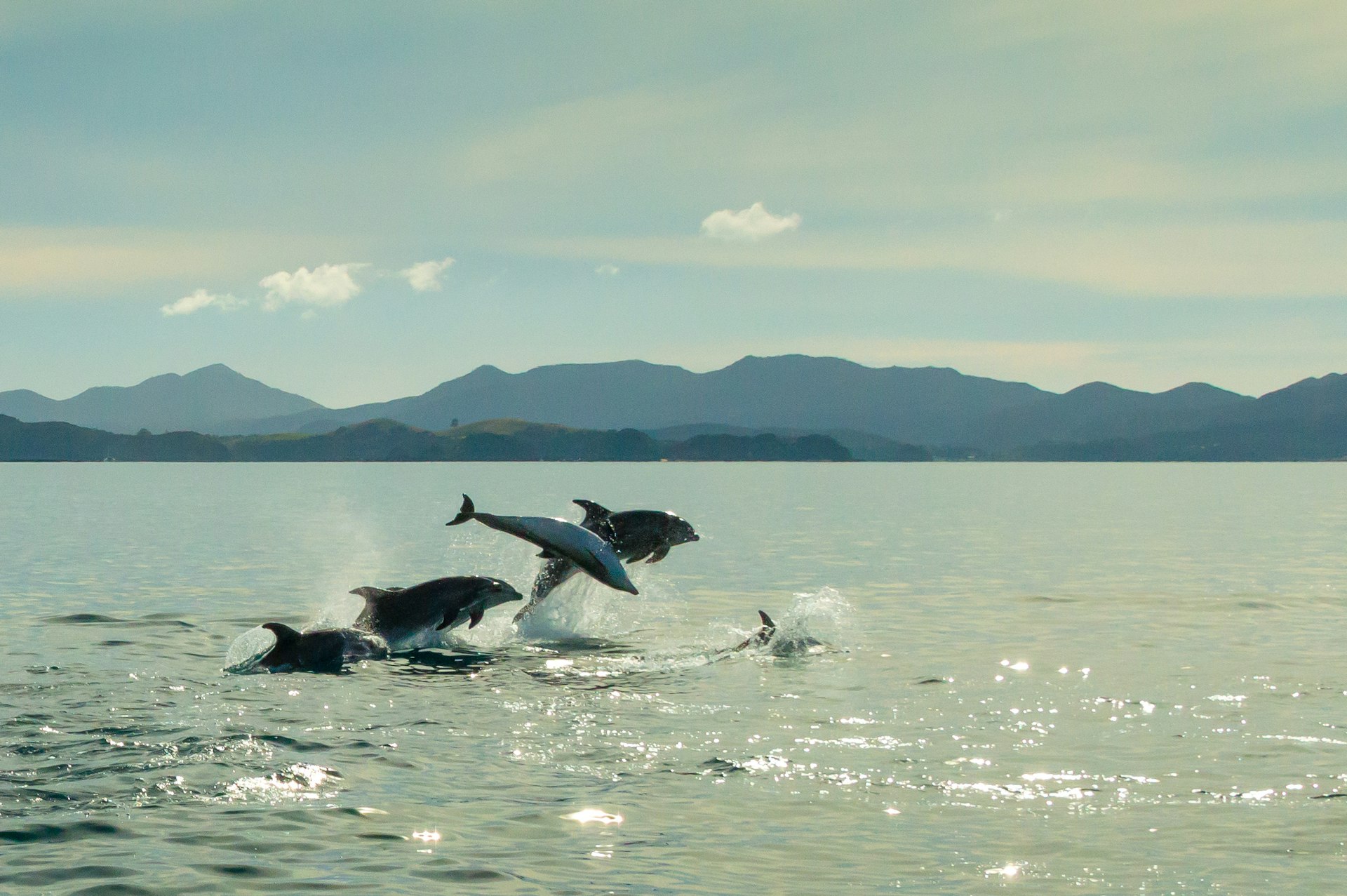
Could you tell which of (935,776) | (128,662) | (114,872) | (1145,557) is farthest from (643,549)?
(1145,557)

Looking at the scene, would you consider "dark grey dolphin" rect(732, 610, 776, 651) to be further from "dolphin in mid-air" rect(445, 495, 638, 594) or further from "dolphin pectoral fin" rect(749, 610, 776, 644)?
"dolphin in mid-air" rect(445, 495, 638, 594)

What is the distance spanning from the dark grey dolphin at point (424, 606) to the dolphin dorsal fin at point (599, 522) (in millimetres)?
2301

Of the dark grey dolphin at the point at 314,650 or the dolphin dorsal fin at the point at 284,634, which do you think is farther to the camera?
the dark grey dolphin at the point at 314,650

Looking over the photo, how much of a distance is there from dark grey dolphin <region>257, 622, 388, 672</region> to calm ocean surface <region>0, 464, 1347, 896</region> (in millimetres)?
682

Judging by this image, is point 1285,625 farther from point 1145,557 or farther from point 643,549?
point 1145,557

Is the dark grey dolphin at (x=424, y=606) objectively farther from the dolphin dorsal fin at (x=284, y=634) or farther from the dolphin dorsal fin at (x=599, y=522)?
the dolphin dorsal fin at (x=284, y=634)

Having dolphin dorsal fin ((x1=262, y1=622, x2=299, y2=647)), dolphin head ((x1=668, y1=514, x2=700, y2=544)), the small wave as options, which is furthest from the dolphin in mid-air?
the small wave

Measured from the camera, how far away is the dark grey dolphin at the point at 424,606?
26.2m

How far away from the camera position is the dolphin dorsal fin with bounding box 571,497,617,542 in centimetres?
2719

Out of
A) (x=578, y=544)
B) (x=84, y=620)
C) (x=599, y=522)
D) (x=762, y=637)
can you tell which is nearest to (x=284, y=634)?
(x=578, y=544)

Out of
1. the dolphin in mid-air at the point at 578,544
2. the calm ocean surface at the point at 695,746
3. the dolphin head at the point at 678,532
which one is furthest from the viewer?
the dolphin head at the point at 678,532

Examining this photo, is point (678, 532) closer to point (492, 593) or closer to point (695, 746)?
point (492, 593)

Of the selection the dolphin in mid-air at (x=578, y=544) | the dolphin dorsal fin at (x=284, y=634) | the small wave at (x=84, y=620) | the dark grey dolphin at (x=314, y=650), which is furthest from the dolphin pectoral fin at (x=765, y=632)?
the small wave at (x=84, y=620)

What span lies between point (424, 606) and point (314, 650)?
9.99 ft
